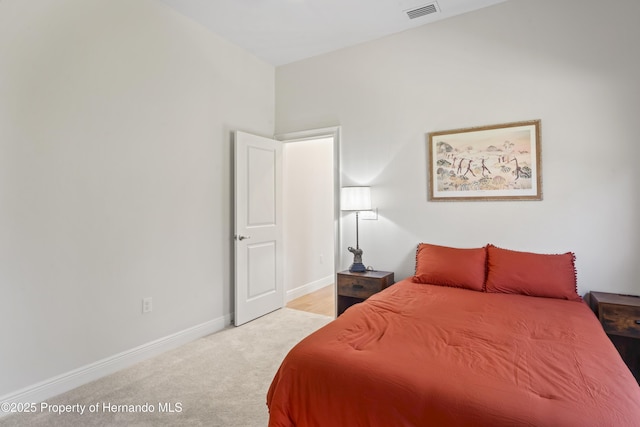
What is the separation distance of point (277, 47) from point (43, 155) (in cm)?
250

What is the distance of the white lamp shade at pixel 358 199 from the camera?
345 cm

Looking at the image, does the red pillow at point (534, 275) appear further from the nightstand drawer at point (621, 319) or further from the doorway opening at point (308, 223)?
the doorway opening at point (308, 223)

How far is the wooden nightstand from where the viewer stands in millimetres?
3191

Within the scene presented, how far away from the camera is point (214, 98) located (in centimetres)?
348

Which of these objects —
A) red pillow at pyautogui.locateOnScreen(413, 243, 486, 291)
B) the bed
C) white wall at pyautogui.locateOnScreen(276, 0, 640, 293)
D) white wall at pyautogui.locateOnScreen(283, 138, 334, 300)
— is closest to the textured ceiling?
white wall at pyautogui.locateOnScreen(276, 0, 640, 293)

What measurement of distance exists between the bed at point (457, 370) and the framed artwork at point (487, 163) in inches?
41.7

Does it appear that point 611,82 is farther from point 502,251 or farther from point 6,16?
point 6,16

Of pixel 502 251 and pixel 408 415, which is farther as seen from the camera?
pixel 502 251

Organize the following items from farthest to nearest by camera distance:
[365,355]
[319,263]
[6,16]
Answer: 1. [319,263]
2. [6,16]
3. [365,355]

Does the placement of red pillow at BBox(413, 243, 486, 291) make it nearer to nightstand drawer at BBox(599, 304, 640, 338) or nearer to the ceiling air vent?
nightstand drawer at BBox(599, 304, 640, 338)

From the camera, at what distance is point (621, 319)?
226 cm

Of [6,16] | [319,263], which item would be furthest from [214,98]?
[319,263]

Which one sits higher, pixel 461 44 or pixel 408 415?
pixel 461 44

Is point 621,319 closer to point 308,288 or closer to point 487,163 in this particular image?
point 487,163
